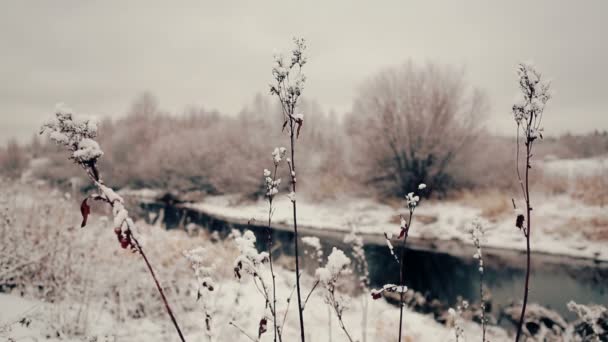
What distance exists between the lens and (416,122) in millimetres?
21141

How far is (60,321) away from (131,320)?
1157 millimetres

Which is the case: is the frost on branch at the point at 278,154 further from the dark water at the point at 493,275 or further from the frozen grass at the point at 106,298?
the dark water at the point at 493,275

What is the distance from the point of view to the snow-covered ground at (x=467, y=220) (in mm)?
13398

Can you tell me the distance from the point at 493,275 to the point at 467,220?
6588 millimetres

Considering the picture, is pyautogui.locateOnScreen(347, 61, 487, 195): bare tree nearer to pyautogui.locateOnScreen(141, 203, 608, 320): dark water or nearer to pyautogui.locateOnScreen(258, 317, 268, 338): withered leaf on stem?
pyautogui.locateOnScreen(141, 203, 608, 320): dark water

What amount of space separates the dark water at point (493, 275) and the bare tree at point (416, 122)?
8495 mm

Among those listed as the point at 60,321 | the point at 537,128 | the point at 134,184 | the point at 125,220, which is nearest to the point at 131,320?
the point at 60,321

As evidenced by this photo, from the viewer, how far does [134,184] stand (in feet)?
118

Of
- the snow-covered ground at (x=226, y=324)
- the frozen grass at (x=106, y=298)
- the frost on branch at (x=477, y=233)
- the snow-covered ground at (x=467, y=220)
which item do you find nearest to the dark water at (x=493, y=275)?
the snow-covered ground at (x=467, y=220)

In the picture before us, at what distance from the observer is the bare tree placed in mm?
20638

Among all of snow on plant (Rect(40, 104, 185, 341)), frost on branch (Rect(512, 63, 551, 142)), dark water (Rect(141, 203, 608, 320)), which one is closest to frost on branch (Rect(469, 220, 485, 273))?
frost on branch (Rect(512, 63, 551, 142))

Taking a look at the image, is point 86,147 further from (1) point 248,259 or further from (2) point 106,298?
(2) point 106,298

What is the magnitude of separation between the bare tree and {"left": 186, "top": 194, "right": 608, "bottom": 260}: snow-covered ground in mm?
2052

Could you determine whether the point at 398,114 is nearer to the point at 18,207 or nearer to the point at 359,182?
the point at 359,182
